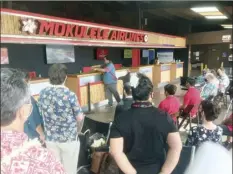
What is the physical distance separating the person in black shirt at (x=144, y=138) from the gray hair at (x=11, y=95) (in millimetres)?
862

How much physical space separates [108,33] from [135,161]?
4.74m

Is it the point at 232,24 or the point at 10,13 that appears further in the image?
the point at 232,24

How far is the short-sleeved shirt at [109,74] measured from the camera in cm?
633

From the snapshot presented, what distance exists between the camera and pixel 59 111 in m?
1.89

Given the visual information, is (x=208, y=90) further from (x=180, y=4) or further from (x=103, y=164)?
(x=103, y=164)

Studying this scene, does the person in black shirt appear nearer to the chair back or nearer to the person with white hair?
Result: the person with white hair

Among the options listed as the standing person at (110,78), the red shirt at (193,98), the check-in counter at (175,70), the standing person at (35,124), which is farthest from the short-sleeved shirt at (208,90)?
the check-in counter at (175,70)

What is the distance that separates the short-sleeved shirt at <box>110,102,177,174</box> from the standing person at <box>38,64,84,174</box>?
48 cm

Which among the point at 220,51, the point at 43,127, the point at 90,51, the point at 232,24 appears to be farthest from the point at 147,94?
the point at 220,51

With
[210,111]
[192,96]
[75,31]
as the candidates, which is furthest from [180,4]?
[210,111]

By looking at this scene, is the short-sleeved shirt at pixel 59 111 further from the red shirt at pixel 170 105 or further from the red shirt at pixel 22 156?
the red shirt at pixel 170 105

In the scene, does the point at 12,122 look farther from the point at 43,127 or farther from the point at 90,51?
the point at 90,51

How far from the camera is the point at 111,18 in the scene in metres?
8.55

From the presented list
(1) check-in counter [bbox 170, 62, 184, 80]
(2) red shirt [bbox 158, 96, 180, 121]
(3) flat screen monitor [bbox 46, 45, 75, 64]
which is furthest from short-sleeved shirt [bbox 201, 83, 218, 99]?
(1) check-in counter [bbox 170, 62, 184, 80]
